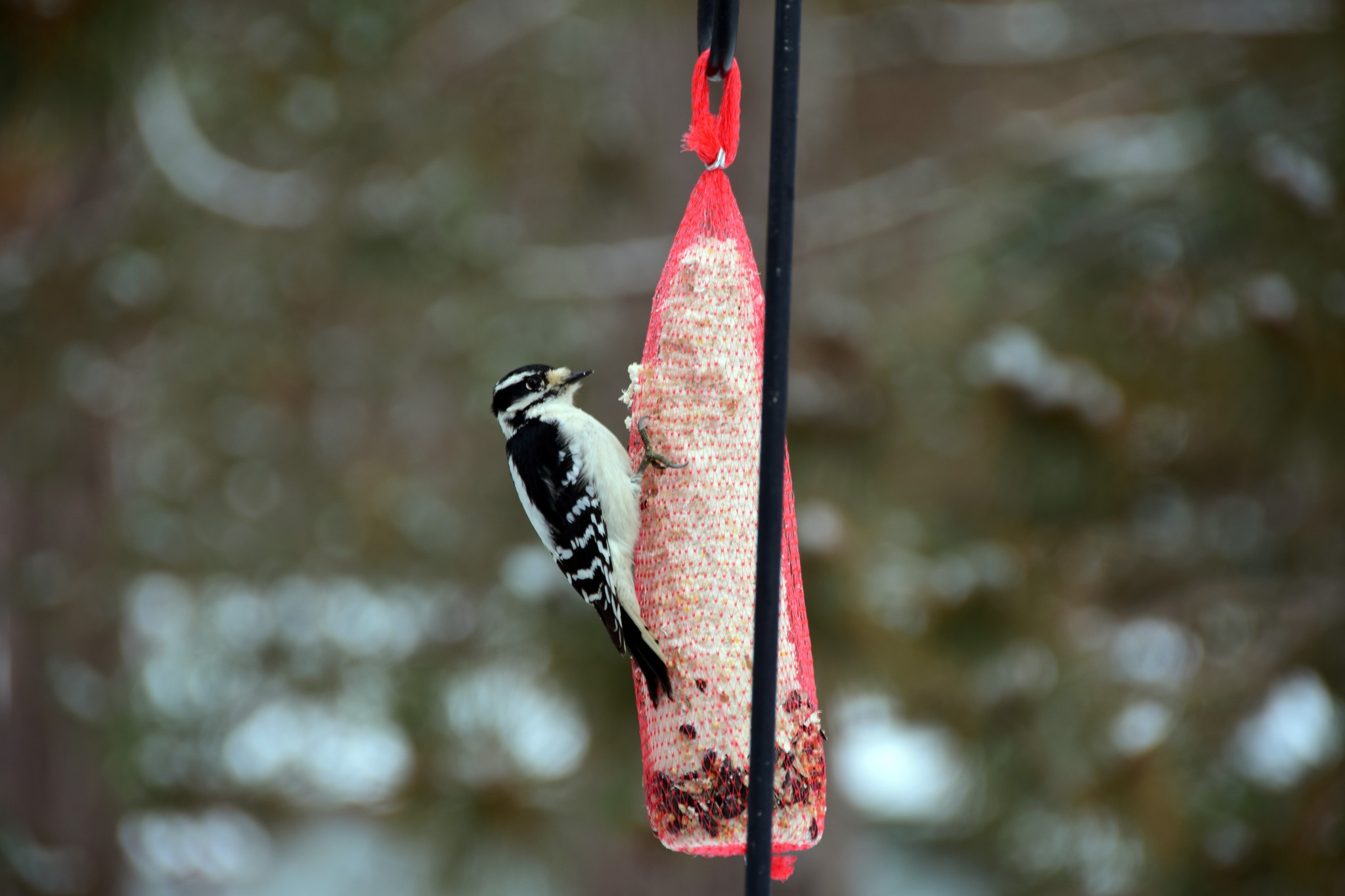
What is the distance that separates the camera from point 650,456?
2068 millimetres

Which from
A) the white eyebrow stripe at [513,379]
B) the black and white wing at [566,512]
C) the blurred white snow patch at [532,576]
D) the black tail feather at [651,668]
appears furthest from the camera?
the blurred white snow patch at [532,576]

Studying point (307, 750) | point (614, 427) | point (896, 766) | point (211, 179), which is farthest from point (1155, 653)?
point (211, 179)

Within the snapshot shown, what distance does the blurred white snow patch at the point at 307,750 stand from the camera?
4855mm

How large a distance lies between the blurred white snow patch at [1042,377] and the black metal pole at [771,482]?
2.34 meters

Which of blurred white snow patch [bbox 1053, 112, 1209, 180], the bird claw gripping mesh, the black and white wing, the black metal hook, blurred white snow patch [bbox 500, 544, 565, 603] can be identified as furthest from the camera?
blurred white snow patch [bbox 1053, 112, 1209, 180]

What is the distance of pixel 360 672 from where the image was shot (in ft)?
17.3

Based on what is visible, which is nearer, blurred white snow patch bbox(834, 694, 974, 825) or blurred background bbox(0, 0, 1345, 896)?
blurred background bbox(0, 0, 1345, 896)

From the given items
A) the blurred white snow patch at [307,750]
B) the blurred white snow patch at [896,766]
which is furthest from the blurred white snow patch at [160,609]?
the blurred white snow patch at [896,766]

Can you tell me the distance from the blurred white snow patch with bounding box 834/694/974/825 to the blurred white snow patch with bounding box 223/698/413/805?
1.73 meters

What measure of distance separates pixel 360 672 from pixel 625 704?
2.26m

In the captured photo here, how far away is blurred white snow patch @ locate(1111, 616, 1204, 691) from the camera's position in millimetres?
4285

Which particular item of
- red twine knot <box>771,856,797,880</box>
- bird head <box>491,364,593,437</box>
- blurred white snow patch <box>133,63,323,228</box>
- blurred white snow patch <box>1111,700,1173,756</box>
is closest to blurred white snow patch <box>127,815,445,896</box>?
bird head <box>491,364,593,437</box>

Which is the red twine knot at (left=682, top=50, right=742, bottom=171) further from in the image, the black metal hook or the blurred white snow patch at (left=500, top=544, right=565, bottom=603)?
the blurred white snow patch at (left=500, top=544, right=565, bottom=603)

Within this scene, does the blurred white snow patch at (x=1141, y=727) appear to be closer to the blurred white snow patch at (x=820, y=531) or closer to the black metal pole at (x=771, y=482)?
the blurred white snow patch at (x=820, y=531)
